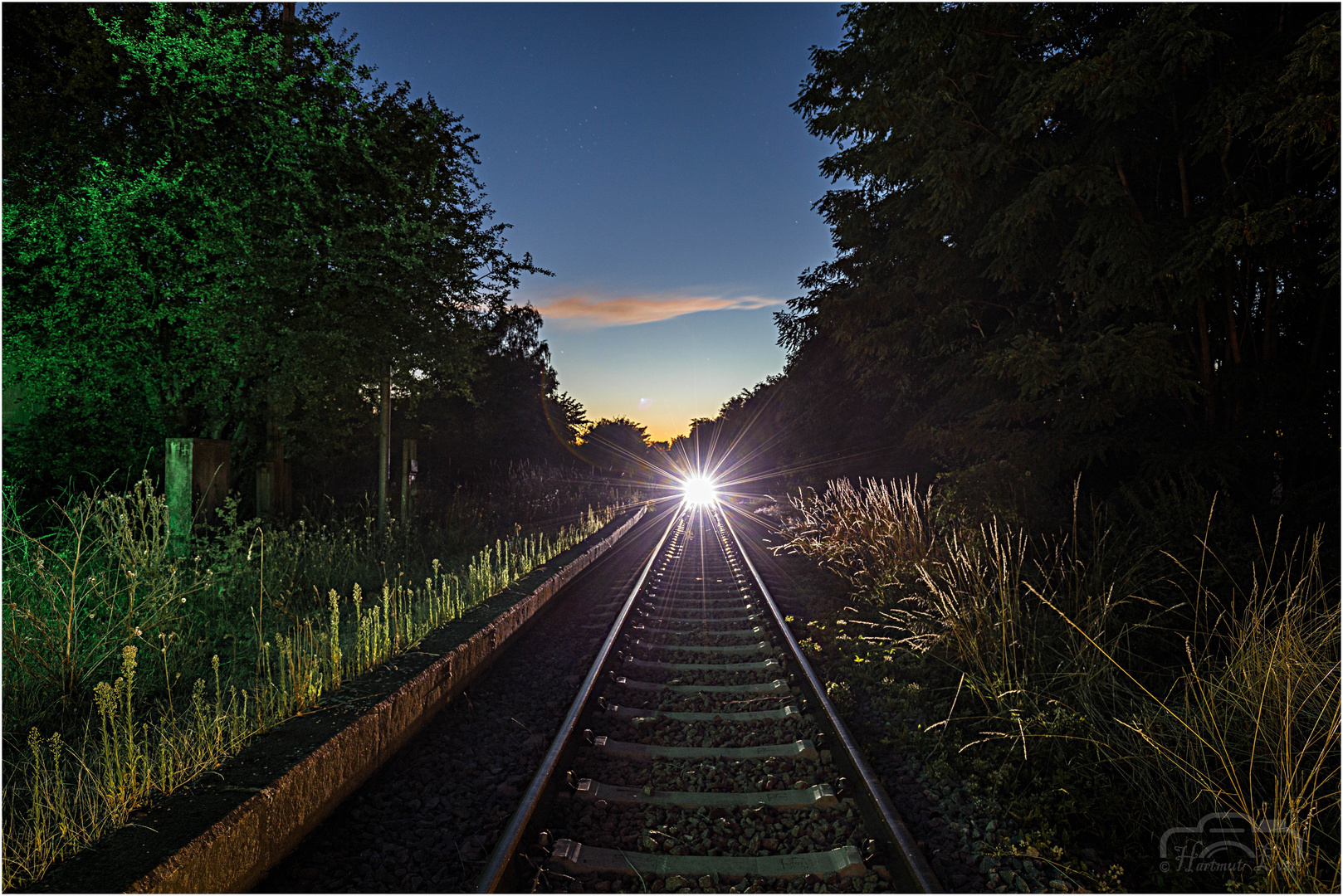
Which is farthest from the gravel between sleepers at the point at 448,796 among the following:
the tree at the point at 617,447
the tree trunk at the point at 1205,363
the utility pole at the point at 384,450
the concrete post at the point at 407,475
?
the tree at the point at 617,447

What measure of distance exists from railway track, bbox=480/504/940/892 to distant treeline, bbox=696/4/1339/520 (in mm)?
4862

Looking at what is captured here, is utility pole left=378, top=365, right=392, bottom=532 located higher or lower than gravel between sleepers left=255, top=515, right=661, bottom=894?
higher

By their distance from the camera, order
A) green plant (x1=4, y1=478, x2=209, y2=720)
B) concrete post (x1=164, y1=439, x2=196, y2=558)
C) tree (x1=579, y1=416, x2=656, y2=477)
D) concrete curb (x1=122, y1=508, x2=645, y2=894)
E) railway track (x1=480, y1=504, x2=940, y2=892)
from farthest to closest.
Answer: tree (x1=579, y1=416, x2=656, y2=477), concrete post (x1=164, y1=439, x2=196, y2=558), green plant (x1=4, y1=478, x2=209, y2=720), railway track (x1=480, y1=504, x2=940, y2=892), concrete curb (x1=122, y1=508, x2=645, y2=894)

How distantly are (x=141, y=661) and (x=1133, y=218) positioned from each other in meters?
10.3

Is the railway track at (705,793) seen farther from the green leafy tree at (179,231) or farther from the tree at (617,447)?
the tree at (617,447)

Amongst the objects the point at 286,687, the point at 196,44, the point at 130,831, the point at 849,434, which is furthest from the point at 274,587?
the point at 849,434

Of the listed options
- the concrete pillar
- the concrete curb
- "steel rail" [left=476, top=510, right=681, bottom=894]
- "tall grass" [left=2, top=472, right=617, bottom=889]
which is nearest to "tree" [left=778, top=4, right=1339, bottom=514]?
"steel rail" [left=476, top=510, right=681, bottom=894]

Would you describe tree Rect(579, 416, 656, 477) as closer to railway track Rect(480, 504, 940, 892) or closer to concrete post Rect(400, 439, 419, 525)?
concrete post Rect(400, 439, 419, 525)

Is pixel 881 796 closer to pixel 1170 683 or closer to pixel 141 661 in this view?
pixel 1170 683

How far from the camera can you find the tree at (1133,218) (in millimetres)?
6234

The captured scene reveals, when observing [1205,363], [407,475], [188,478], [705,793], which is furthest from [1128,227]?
[407,475]

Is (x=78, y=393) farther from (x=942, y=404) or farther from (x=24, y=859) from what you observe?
(x=942, y=404)

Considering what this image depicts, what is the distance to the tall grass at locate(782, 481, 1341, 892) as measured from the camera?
2.89m

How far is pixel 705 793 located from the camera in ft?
11.3
